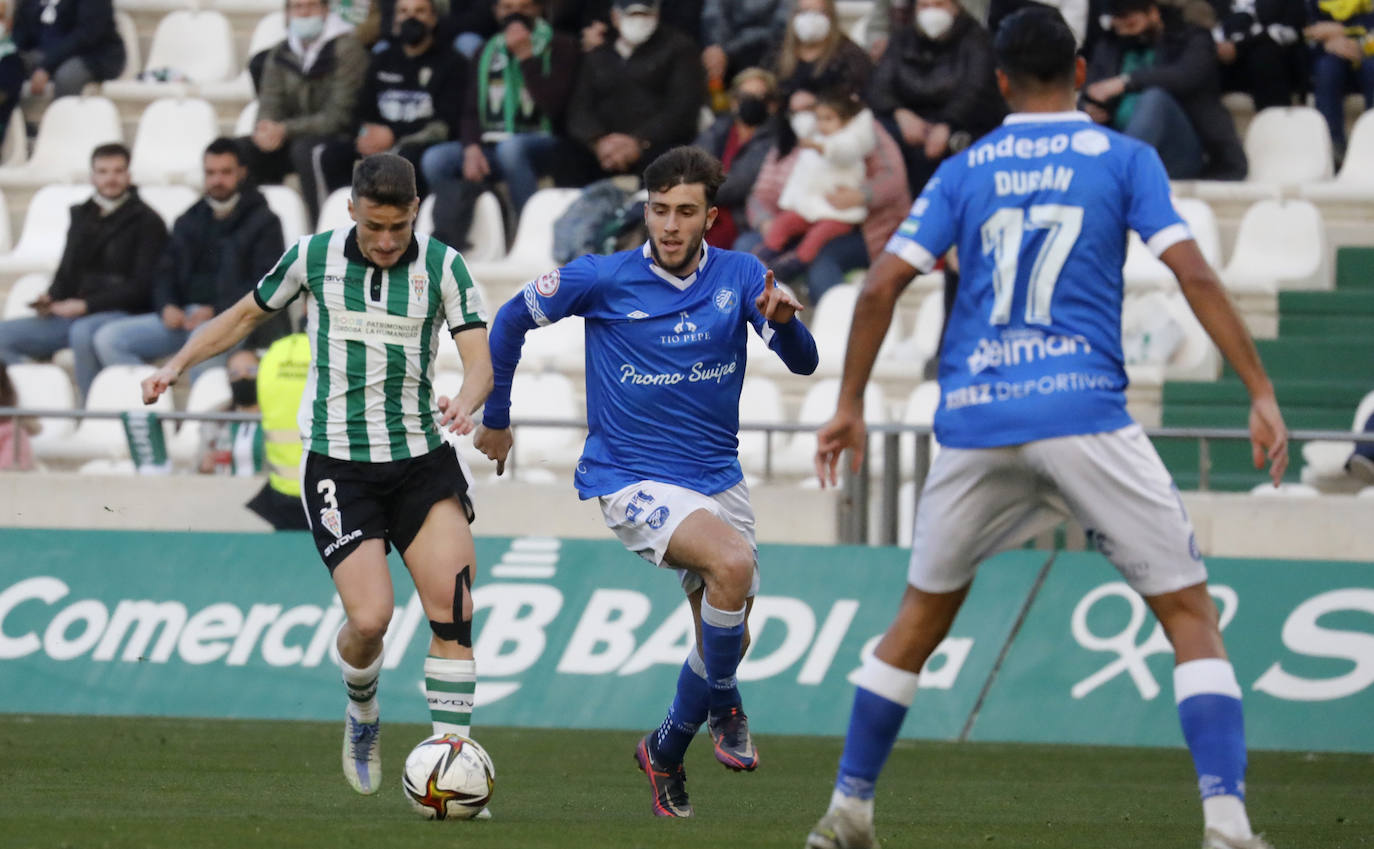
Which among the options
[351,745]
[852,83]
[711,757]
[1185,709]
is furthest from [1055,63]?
[852,83]

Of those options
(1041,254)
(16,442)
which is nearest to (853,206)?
(16,442)

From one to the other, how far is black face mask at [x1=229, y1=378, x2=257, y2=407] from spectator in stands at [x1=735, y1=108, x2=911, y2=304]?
3.67 meters

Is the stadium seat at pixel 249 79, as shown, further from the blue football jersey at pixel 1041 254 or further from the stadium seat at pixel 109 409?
the blue football jersey at pixel 1041 254

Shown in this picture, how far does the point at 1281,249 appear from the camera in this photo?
15656 millimetres

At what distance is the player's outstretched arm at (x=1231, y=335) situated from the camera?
18.1 feet

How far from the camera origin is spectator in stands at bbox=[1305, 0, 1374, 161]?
1592 cm

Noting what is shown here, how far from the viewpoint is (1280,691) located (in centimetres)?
1152

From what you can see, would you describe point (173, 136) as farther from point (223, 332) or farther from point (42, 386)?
point (223, 332)

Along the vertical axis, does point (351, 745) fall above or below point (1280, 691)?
above

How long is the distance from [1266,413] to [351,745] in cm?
396

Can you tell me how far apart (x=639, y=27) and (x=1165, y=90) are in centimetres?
407

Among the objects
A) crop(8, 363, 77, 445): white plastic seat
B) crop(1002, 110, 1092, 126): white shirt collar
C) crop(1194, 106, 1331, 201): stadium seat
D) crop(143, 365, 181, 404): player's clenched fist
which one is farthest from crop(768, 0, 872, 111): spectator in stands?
crop(1002, 110, 1092, 126): white shirt collar

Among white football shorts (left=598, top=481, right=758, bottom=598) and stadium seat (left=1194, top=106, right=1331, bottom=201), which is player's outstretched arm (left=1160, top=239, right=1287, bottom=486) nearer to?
white football shorts (left=598, top=481, right=758, bottom=598)

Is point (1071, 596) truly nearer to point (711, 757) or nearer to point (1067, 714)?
point (1067, 714)
